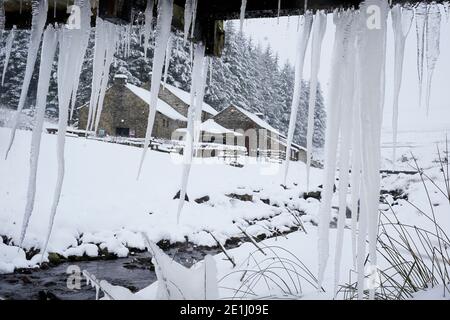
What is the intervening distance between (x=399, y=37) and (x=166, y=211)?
32.3 ft

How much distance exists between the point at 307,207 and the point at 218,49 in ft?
43.4

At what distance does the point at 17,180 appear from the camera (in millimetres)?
11227

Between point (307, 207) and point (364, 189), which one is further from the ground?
point (364, 189)

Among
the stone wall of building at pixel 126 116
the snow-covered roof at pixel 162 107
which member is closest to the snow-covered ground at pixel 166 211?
the stone wall of building at pixel 126 116

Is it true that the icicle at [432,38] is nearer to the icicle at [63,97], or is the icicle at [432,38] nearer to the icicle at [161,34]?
the icicle at [161,34]

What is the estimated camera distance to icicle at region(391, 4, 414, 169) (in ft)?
7.64

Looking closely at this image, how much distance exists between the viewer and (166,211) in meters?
11.5

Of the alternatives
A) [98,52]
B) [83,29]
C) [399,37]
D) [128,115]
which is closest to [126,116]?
[128,115]

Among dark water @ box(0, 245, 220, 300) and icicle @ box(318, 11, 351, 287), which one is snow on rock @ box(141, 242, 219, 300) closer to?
icicle @ box(318, 11, 351, 287)

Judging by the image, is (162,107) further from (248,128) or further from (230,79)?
(230,79)

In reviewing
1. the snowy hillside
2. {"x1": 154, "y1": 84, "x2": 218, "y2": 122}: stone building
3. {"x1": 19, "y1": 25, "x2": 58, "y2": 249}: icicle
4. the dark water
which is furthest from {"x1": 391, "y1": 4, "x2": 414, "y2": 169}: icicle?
{"x1": 154, "y1": 84, "x2": 218, "y2": 122}: stone building
